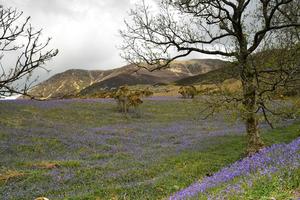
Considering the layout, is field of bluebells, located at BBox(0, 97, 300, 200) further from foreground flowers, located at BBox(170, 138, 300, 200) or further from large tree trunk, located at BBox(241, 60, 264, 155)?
large tree trunk, located at BBox(241, 60, 264, 155)

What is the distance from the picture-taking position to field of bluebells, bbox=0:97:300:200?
1137 centimetres

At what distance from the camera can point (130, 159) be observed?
2253cm

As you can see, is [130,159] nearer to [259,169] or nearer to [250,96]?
[250,96]

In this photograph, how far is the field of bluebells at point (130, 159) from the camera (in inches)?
448

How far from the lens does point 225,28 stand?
18.7 metres

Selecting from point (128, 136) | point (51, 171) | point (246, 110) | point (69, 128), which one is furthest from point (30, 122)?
point (246, 110)

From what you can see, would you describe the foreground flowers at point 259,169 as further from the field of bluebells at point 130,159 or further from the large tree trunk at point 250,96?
the large tree trunk at point 250,96

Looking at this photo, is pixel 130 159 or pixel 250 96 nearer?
pixel 250 96

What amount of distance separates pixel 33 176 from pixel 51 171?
119cm

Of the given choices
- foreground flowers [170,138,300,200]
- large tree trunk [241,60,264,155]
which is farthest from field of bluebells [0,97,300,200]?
large tree trunk [241,60,264,155]

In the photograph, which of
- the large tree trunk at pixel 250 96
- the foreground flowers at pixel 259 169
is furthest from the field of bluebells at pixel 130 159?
the large tree trunk at pixel 250 96


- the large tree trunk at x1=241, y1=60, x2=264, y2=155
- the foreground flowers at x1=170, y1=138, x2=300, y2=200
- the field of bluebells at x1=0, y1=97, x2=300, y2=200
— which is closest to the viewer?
the foreground flowers at x1=170, y1=138, x2=300, y2=200

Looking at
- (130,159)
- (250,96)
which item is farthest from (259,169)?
(130,159)

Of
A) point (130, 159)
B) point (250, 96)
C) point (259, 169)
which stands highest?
point (250, 96)
